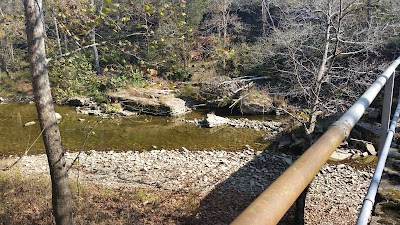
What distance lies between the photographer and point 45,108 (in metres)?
3.85

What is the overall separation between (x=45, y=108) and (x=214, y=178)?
6039 mm

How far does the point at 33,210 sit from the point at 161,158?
478cm

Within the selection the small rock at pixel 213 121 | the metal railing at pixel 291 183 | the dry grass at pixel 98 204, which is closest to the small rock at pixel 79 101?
the small rock at pixel 213 121

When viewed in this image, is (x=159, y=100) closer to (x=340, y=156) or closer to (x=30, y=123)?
(x=30, y=123)

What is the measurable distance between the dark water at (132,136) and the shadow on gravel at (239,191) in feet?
5.26

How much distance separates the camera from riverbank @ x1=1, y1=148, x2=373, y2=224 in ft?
23.6

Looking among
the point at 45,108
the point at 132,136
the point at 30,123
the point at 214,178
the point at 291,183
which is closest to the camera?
the point at 291,183

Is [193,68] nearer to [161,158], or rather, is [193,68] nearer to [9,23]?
[161,158]

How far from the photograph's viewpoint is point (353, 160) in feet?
32.1

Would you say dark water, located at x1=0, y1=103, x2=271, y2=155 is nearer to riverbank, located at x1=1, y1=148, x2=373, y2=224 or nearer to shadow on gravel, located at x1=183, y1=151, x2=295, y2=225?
riverbank, located at x1=1, y1=148, x2=373, y2=224

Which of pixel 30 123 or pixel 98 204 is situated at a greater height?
pixel 98 204

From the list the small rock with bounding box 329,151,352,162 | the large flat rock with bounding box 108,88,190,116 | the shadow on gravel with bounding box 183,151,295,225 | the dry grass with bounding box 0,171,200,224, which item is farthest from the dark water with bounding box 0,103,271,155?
the dry grass with bounding box 0,171,200,224

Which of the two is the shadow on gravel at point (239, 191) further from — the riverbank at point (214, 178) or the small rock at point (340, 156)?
the small rock at point (340, 156)

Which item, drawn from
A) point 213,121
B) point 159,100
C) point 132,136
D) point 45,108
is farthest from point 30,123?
point 45,108
